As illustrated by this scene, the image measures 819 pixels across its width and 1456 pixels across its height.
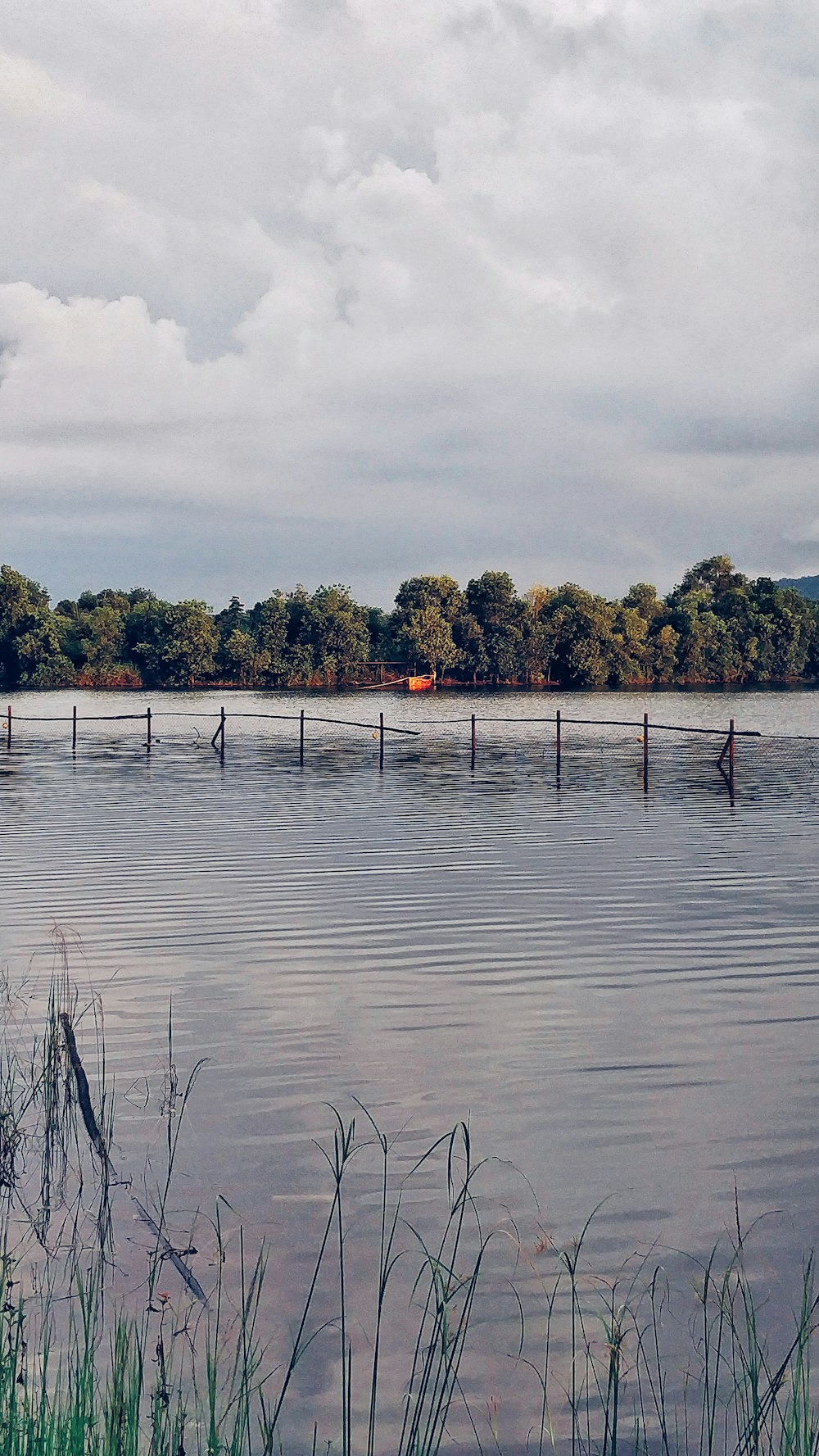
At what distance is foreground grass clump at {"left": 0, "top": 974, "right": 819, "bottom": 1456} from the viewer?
4.70 m

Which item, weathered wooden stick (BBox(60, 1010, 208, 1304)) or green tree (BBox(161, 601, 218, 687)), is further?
green tree (BBox(161, 601, 218, 687))

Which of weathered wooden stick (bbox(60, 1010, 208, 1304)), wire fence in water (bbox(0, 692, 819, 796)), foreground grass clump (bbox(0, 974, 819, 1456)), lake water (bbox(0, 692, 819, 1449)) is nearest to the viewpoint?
foreground grass clump (bbox(0, 974, 819, 1456))

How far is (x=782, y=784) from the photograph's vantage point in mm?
35125

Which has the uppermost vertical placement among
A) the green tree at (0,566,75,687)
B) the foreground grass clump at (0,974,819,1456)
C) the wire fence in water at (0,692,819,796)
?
the green tree at (0,566,75,687)

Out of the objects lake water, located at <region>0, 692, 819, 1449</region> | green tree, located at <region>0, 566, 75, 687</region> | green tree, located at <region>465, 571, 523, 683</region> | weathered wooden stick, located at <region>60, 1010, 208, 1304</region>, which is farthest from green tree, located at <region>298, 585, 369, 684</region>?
weathered wooden stick, located at <region>60, 1010, 208, 1304</region>

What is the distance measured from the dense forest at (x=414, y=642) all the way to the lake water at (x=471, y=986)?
10138 centimetres

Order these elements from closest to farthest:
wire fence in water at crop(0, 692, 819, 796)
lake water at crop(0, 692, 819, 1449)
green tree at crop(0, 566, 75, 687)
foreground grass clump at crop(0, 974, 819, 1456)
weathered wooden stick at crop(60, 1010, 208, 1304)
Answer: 1. foreground grass clump at crop(0, 974, 819, 1456)
2. weathered wooden stick at crop(60, 1010, 208, 1304)
3. lake water at crop(0, 692, 819, 1449)
4. wire fence in water at crop(0, 692, 819, 796)
5. green tree at crop(0, 566, 75, 687)

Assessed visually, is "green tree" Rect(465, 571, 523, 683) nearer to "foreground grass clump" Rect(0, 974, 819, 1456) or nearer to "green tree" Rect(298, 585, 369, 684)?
"green tree" Rect(298, 585, 369, 684)

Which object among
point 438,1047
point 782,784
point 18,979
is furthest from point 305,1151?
point 782,784

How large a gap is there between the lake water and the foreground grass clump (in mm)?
251

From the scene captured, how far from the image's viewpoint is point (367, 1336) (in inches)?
231

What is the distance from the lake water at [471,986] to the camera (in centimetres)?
746

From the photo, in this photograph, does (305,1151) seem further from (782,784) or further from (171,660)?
(171,660)

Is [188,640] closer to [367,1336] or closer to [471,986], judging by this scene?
[471,986]
